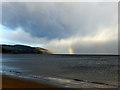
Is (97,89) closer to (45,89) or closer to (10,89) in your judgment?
(45,89)

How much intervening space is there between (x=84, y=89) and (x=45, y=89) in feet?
11.6

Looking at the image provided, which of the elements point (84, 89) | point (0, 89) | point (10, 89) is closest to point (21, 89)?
point (10, 89)

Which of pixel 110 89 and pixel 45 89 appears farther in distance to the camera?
pixel 110 89

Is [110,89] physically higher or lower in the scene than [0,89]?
lower

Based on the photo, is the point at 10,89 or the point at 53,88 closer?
the point at 10,89

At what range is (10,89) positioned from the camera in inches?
356

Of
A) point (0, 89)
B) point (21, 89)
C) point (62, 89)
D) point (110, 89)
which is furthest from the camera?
point (110, 89)

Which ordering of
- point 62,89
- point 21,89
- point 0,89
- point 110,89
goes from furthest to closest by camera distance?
point 110,89
point 62,89
point 21,89
point 0,89

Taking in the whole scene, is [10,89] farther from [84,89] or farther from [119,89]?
[119,89]

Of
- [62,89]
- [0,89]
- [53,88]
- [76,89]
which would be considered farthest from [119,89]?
[0,89]

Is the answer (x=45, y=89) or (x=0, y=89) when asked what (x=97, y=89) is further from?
(x=0, y=89)

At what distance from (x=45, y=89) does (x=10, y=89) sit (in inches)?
112

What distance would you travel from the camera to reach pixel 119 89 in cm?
1078

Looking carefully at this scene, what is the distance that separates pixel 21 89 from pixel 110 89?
26.8 feet
